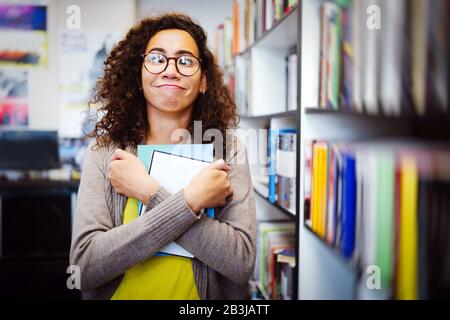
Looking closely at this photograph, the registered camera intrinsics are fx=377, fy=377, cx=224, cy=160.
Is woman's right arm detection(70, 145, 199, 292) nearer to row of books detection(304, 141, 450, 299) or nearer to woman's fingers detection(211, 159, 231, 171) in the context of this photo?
woman's fingers detection(211, 159, 231, 171)

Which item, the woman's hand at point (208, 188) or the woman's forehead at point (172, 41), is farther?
the woman's forehead at point (172, 41)

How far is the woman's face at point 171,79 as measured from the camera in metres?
0.88

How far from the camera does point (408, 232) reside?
0.65m

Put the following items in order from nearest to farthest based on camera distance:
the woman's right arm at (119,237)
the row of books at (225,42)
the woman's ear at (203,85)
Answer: the woman's right arm at (119,237)
the woman's ear at (203,85)
the row of books at (225,42)

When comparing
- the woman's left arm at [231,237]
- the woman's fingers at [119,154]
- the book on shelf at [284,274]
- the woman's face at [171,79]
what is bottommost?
the book on shelf at [284,274]

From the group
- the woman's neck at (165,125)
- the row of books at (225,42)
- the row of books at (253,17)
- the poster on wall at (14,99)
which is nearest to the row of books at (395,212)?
the woman's neck at (165,125)

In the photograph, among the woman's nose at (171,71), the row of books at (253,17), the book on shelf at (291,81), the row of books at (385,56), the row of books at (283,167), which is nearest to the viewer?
the row of books at (385,56)

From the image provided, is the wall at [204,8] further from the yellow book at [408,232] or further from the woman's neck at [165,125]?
the yellow book at [408,232]

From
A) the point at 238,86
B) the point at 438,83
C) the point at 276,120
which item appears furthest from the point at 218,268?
the point at 238,86

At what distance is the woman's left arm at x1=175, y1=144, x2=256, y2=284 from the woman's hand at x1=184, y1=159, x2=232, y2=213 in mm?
40

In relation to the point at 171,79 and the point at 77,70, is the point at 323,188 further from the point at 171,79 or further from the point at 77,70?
the point at 77,70

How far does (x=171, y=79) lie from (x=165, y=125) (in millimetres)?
124

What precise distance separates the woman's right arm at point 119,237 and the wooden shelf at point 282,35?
2.53 ft

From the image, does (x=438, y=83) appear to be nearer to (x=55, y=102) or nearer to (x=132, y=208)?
(x=132, y=208)
